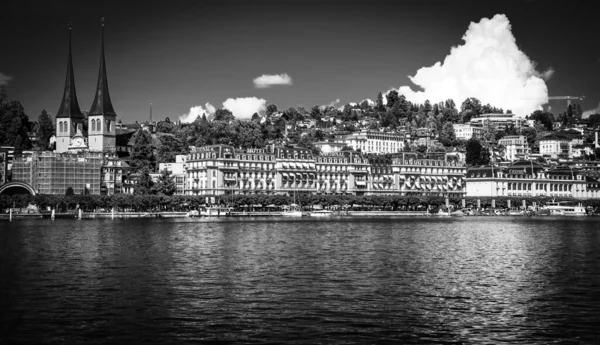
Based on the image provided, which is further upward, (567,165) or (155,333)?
(567,165)

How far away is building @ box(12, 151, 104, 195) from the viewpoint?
359 feet

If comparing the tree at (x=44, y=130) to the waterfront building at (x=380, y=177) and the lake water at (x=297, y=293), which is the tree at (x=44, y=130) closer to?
the waterfront building at (x=380, y=177)


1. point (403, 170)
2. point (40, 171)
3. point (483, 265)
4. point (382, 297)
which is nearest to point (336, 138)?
point (403, 170)

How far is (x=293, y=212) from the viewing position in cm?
10731

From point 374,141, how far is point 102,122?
69627 mm

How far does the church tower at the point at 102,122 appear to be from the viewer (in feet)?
427

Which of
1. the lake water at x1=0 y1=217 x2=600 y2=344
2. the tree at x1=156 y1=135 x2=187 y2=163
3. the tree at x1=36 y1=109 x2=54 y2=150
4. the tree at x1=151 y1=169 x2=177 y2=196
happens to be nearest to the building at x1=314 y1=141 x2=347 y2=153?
the tree at x1=156 y1=135 x2=187 y2=163

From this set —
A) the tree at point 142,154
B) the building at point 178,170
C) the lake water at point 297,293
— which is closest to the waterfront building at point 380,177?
the building at point 178,170

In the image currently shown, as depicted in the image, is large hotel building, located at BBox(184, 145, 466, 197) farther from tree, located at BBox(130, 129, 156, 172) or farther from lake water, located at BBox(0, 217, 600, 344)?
lake water, located at BBox(0, 217, 600, 344)

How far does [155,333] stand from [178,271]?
1375cm

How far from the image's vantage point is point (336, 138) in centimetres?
A: 18450

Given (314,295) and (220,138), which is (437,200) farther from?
(314,295)

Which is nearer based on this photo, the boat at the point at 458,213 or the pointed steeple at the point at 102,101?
the boat at the point at 458,213

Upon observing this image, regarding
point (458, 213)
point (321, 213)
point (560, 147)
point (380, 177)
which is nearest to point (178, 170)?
point (321, 213)
